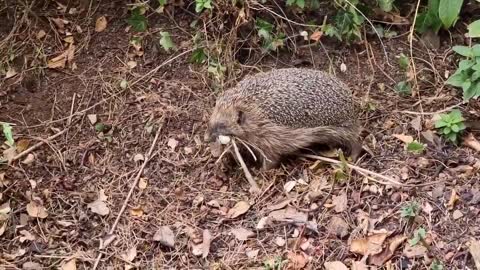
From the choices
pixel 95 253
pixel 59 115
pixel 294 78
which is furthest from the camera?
pixel 59 115

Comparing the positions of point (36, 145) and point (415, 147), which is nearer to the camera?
point (415, 147)

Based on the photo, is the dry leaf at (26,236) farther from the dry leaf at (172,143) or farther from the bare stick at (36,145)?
the dry leaf at (172,143)

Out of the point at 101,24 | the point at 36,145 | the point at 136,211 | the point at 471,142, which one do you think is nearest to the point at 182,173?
the point at 136,211

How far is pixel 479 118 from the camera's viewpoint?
5.21 meters

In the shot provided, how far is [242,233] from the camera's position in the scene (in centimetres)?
481

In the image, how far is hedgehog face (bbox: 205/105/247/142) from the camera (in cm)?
515

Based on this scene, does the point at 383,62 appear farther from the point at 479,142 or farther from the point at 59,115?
the point at 59,115

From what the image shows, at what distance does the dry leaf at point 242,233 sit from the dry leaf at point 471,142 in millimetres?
1429

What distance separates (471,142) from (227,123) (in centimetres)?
149

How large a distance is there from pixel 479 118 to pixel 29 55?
310 centimetres

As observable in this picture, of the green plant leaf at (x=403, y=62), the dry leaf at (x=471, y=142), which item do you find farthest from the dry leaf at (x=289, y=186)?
the green plant leaf at (x=403, y=62)

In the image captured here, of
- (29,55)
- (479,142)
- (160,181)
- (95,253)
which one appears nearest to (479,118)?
(479,142)

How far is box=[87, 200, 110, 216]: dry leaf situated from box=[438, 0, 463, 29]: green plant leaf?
240 centimetres

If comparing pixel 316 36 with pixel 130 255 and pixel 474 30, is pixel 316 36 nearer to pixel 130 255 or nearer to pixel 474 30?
pixel 474 30
